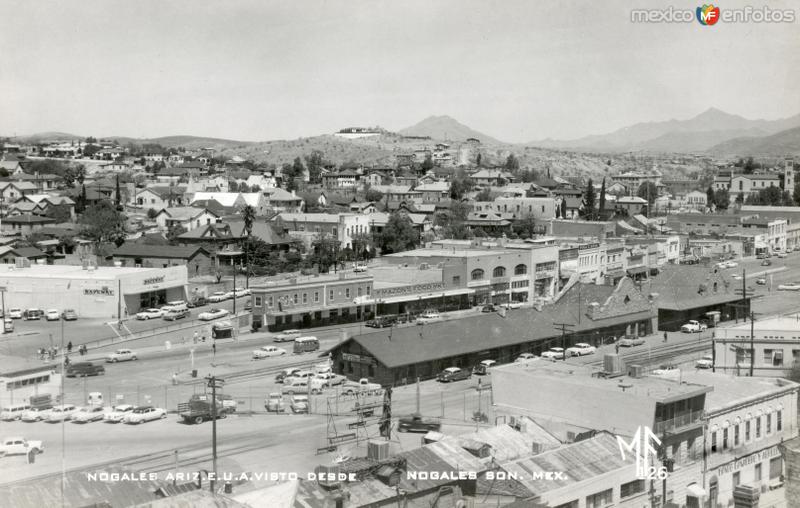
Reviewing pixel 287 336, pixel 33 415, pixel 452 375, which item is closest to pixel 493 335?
pixel 452 375

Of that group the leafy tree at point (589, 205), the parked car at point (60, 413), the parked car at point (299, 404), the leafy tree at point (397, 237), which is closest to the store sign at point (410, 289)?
the leafy tree at point (397, 237)

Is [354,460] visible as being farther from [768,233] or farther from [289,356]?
[768,233]

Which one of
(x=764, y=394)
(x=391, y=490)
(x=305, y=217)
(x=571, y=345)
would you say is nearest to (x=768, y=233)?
(x=305, y=217)

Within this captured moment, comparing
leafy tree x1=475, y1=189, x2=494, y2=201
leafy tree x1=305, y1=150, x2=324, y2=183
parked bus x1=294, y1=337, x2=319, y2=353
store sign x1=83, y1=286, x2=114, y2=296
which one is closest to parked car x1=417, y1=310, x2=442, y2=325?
parked bus x1=294, y1=337, x2=319, y2=353

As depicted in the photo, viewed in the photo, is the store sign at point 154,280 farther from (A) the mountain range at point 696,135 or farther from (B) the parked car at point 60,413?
Answer: (A) the mountain range at point 696,135

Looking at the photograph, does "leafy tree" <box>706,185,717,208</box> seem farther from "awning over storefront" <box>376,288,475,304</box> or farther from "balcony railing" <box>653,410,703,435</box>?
"balcony railing" <box>653,410,703,435</box>

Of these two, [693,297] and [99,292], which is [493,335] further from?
[99,292]

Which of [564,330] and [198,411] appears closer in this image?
[198,411]
